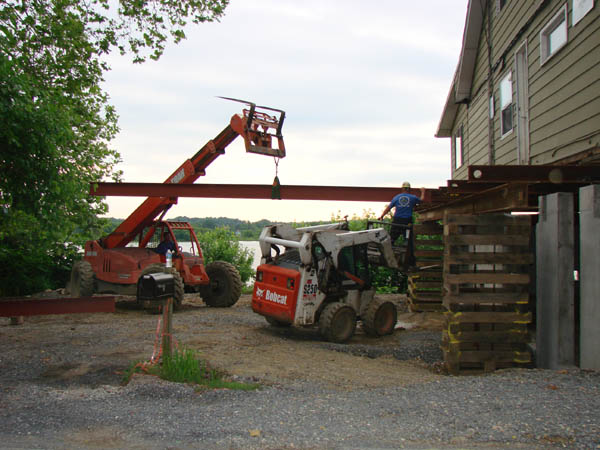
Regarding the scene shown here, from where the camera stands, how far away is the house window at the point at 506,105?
12086 millimetres

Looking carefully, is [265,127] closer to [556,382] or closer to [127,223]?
[127,223]

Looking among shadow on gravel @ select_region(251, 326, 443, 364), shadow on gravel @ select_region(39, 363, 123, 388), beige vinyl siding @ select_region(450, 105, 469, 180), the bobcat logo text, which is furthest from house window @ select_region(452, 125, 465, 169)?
shadow on gravel @ select_region(39, 363, 123, 388)

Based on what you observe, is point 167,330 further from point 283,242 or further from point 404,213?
point 404,213

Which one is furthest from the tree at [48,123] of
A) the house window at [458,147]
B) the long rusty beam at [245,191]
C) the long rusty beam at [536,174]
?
the house window at [458,147]

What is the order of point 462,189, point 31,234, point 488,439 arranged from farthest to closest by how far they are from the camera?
1. point 31,234
2. point 462,189
3. point 488,439

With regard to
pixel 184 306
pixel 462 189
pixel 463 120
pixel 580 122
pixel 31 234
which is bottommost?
pixel 184 306

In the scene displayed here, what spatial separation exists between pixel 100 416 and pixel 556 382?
15.8 feet

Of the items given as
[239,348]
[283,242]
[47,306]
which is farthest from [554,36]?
[47,306]

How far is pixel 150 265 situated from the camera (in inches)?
490

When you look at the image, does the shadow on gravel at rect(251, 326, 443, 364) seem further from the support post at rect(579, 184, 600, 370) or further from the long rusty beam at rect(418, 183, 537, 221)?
the support post at rect(579, 184, 600, 370)

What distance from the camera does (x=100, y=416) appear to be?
4.96 meters

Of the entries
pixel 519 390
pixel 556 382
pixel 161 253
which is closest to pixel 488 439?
pixel 519 390

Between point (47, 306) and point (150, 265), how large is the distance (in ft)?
19.8

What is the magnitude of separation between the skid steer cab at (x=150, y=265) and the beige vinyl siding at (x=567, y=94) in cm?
826
